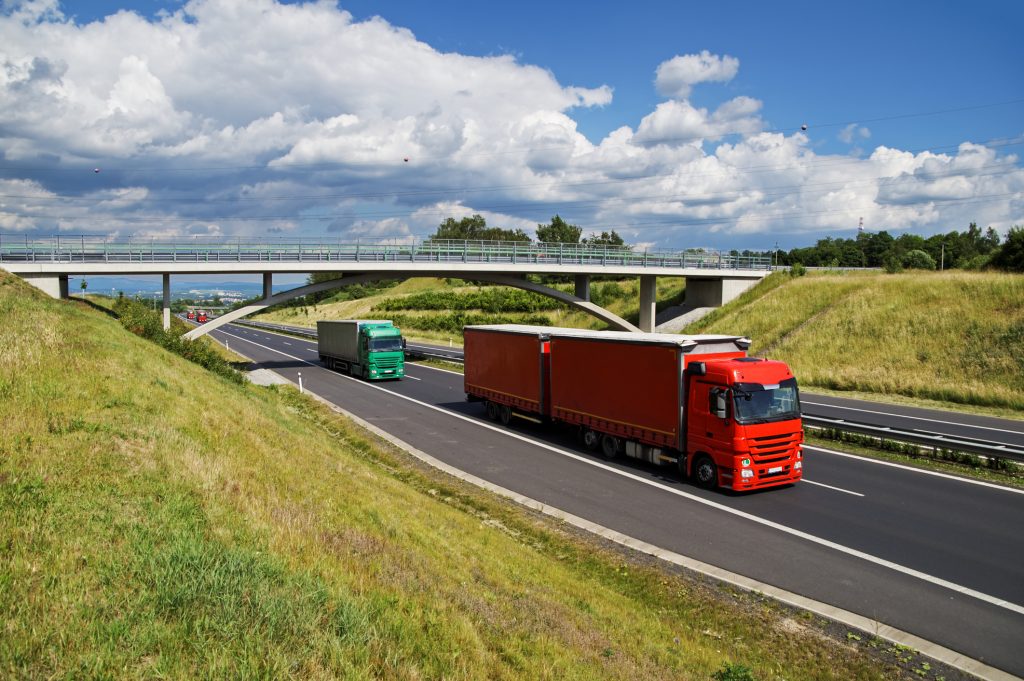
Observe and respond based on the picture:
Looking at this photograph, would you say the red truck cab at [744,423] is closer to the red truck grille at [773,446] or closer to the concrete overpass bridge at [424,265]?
the red truck grille at [773,446]

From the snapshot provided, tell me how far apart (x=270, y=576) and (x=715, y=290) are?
49.3 meters

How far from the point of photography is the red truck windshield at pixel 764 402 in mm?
13805

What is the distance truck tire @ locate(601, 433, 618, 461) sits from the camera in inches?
688

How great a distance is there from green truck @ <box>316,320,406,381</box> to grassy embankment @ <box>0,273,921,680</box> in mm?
23264

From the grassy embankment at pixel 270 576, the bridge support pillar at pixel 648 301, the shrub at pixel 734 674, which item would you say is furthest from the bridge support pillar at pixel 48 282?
the bridge support pillar at pixel 648 301

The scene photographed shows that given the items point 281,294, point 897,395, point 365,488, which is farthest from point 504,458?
point 281,294

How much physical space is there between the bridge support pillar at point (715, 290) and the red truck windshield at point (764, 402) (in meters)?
37.9

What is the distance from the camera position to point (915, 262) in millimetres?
55781

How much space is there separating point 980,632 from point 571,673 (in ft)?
18.9

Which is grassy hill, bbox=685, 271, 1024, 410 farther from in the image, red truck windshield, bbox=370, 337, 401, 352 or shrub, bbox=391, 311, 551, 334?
shrub, bbox=391, 311, 551, 334

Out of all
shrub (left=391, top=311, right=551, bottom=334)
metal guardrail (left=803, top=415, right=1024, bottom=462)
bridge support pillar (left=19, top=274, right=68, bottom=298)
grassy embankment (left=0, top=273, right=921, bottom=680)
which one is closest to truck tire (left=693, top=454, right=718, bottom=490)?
grassy embankment (left=0, top=273, right=921, bottom=680)

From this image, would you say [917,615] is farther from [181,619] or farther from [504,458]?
[504,458]

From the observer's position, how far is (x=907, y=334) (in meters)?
33.0

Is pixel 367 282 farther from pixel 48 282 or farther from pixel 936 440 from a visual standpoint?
pixel 936 440
